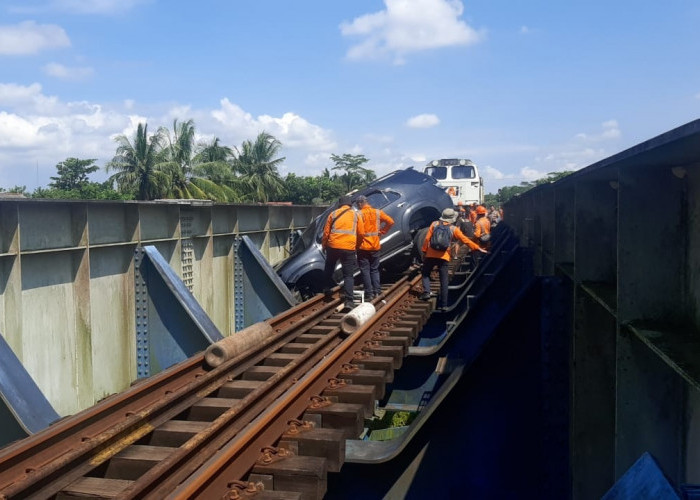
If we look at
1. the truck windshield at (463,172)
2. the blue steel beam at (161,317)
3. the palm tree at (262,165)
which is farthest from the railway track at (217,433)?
the palm tree at (262,165)

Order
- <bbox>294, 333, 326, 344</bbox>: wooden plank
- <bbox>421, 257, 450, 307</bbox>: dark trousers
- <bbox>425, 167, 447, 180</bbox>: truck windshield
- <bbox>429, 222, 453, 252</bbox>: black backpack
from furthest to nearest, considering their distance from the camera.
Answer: <bbox>425, 167, 447, 180</bbox>: truck windshield → <bbox>429, 222, 453, 252</bbox>: black backpack → <bbox>421, 257, 450, 307</bbox>: dark trousers → <bbox>294, 333, 326, 344</bbox>: wooden plank

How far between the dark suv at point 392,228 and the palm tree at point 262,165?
3861 centimetres

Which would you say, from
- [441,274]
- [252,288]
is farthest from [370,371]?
[252,288]

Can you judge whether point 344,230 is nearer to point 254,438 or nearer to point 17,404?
point 17,404

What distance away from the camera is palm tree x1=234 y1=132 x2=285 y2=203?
51.1 meters

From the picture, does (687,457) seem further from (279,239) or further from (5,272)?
(279,239)

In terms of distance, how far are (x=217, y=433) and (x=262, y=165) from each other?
48198mm

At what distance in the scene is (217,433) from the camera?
430cm

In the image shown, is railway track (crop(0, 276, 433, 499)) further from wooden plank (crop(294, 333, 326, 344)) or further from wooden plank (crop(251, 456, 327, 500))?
wooden plank (crop(294, 333, 326, 344))

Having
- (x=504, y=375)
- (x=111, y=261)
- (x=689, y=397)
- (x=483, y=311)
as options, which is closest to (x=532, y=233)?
(x=483, y=311)

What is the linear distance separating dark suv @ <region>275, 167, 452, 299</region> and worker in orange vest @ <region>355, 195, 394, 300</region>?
50.8 inches

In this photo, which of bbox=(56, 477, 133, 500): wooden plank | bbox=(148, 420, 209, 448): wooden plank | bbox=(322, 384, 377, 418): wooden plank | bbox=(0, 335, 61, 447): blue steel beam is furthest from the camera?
bbox=(322, 384, 377, 418): wooden plank

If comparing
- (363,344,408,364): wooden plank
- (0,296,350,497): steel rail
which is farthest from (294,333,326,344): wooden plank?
(0,296,350,497): steel rail

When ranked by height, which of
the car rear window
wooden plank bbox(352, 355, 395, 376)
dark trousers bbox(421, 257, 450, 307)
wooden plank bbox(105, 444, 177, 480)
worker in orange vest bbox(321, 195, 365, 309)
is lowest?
wooden plank bbox(105, 444, 177, 480)
